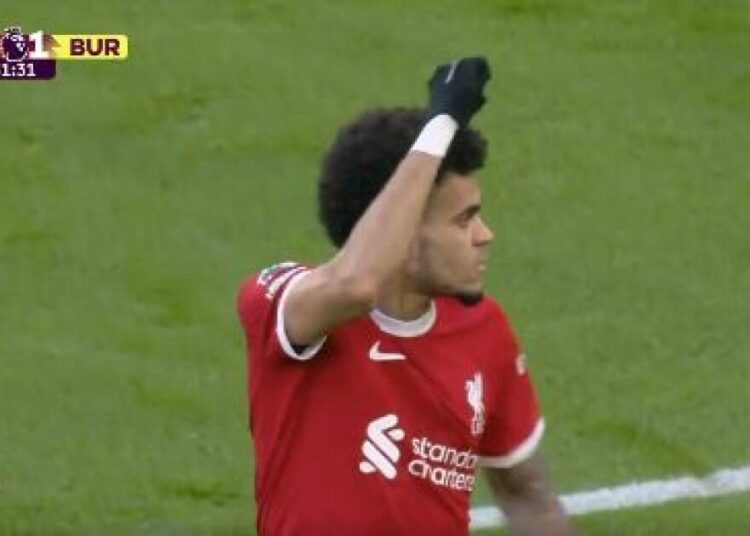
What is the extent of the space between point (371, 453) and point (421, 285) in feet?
1.11

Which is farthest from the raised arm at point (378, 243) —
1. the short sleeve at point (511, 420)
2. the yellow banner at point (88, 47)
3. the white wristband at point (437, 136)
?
the yellow banner at point (88, 47)

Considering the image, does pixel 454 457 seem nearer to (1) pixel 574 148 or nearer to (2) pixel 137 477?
(2) pixel 137 477

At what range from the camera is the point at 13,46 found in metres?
11.6

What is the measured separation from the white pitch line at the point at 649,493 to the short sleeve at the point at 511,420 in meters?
3.10

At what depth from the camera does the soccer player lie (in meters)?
4.43

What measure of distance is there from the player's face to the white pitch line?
3523 millimetres

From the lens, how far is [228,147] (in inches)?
432

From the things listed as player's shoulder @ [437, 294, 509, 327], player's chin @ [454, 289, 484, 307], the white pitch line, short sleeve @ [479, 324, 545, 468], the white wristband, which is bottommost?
the white pitch line

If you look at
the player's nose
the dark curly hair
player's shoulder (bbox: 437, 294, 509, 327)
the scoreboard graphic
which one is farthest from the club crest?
the scoreboard graphic

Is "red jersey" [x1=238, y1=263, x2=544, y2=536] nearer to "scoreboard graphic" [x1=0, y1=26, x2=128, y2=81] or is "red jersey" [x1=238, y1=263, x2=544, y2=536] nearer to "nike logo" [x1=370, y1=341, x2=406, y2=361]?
"nike logo" [x1=370, y1=341, x2=406, y2=361]

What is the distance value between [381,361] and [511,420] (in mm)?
430

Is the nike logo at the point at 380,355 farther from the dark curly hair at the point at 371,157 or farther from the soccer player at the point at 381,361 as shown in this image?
the dark curly hair at the point at 371,157

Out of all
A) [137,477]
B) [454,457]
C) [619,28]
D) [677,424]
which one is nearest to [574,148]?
[619,28]

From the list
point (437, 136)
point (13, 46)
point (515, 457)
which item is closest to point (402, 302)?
point (437, 136)
